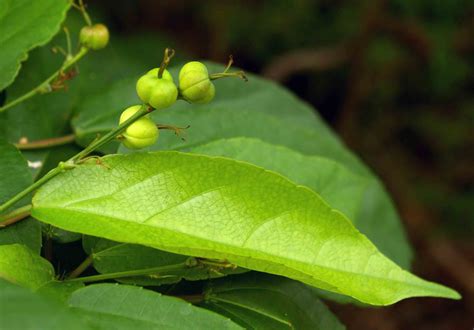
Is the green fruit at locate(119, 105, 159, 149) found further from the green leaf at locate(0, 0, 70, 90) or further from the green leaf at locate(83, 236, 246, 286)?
the green leaf at locate(0, 0, 70, 90)

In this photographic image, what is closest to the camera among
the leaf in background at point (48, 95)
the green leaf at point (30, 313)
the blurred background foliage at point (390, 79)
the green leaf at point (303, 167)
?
the green leaf at point (30, 313)

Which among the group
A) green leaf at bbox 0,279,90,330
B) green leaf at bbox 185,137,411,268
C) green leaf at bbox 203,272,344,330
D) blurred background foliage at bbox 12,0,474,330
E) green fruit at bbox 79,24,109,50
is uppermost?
green fruit at bbox 79,24,109,50

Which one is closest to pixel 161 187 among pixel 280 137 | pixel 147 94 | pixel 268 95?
pixel 147 94

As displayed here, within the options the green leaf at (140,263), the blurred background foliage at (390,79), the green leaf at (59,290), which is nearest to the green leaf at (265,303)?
the green leaf at (140,263)

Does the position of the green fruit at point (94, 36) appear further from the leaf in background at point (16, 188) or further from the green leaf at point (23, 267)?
the green leaf at point (23, 267)

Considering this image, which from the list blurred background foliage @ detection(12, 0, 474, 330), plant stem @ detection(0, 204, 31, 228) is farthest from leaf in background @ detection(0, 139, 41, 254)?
blurred background foliage @ detection(12, 0, 474, 330)

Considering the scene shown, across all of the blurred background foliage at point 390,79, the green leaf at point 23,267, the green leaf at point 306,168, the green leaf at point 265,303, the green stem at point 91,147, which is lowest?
the blurred background foliage at point 390,79
